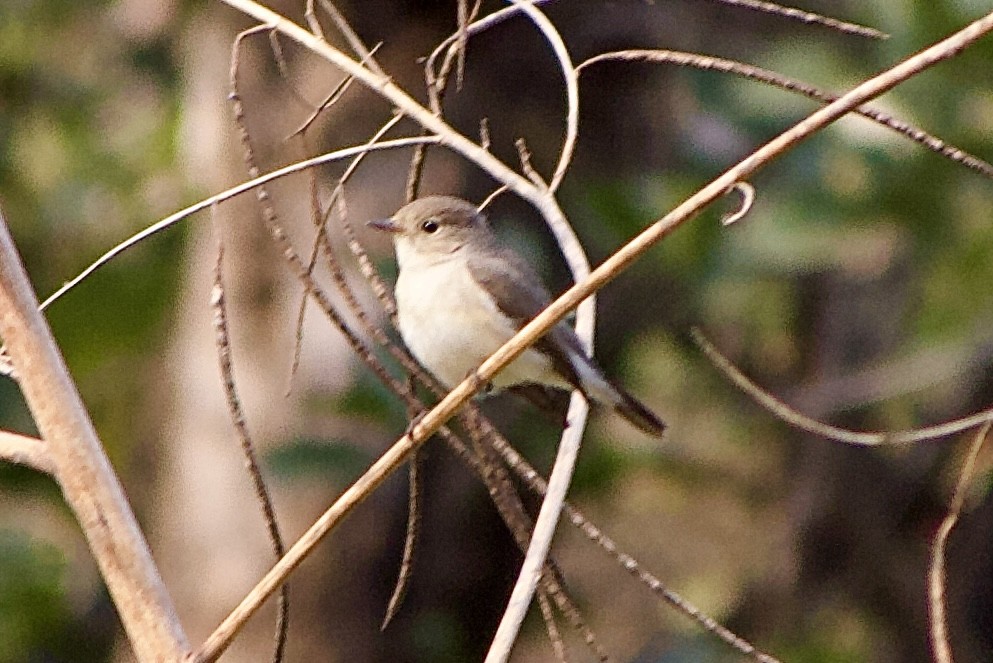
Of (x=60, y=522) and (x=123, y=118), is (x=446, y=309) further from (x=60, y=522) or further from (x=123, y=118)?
(x=123, y=118)

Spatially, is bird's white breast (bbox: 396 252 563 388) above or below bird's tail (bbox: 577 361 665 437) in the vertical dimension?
above

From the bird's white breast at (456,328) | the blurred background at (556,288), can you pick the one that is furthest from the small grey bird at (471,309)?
the blurred background at (556,288)

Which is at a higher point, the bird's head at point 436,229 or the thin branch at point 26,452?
the thin branch at point 26,452

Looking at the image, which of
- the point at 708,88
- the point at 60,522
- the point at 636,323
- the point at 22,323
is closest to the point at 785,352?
the point at 636,323

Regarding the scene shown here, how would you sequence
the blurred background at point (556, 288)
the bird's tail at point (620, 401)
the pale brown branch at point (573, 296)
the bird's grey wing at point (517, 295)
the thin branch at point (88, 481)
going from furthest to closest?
the blurred background at point (556, 288), the bird's tail at point (620, 401), the bird's grey wing at point (517, 295), the thin branch at point (88, 481), the pale brown branch at point (573, 296)

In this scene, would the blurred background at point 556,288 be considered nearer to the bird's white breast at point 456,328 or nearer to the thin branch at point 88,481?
the bird's white breast at point 456,328

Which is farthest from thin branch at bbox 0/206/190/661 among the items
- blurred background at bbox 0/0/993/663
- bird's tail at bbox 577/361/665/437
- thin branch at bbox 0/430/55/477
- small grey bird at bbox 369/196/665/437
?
blurred background at bbox 0/0/993/663

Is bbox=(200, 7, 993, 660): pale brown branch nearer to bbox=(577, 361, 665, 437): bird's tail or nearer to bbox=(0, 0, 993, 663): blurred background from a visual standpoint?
bbox=(577, 361, 665, 437): bird's tail
